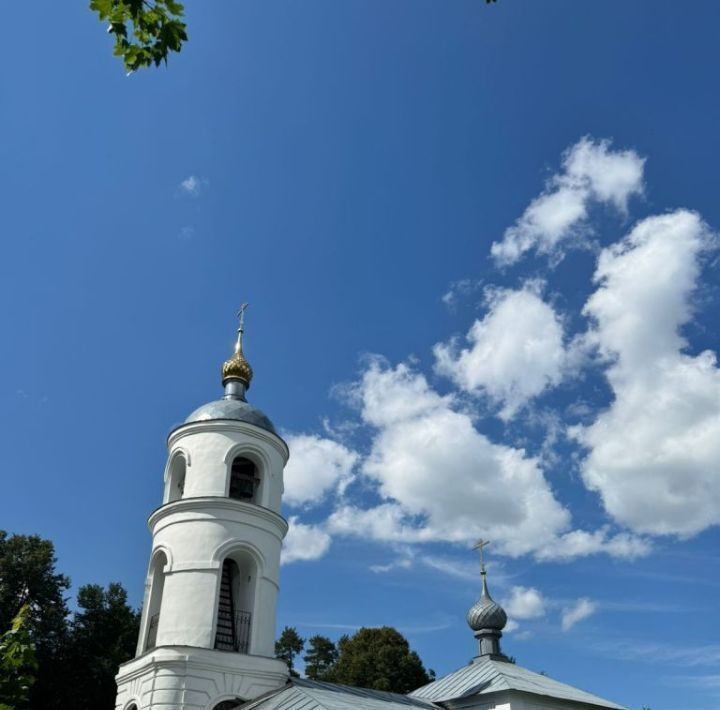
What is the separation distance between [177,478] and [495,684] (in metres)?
8.27

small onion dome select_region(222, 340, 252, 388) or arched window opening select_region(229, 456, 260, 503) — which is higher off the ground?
small onion dome select_region(222, 340, 252, 388)

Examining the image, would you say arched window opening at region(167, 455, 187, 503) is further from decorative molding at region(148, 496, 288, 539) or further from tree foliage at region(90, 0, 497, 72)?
tree foliage at region(90, 0, 497, 72)

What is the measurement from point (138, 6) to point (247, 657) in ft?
38.6

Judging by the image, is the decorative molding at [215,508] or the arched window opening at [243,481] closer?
the decorative molding at [215,508]

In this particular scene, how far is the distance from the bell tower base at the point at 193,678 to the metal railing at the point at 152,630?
1.86ft

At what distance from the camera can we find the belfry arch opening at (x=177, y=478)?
1573 cm

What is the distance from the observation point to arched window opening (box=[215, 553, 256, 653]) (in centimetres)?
1388

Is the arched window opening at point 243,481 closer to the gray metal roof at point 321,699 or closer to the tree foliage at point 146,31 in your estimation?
the gray metal roof at point 321,699

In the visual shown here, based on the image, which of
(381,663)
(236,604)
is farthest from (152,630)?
(381,663)

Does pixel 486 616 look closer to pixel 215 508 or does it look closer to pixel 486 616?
pixel 486 616

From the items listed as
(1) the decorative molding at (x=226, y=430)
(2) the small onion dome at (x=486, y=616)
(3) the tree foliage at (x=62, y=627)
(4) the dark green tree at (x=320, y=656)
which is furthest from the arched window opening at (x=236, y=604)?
(4) the dark green tree at (x=320, y=656)

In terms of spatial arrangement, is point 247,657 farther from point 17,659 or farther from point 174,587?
point 17,659

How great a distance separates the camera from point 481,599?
2095 cm

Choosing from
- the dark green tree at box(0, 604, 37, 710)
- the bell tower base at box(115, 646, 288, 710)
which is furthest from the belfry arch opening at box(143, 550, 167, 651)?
the dark green tree at box(0, 604, 37, 710)
